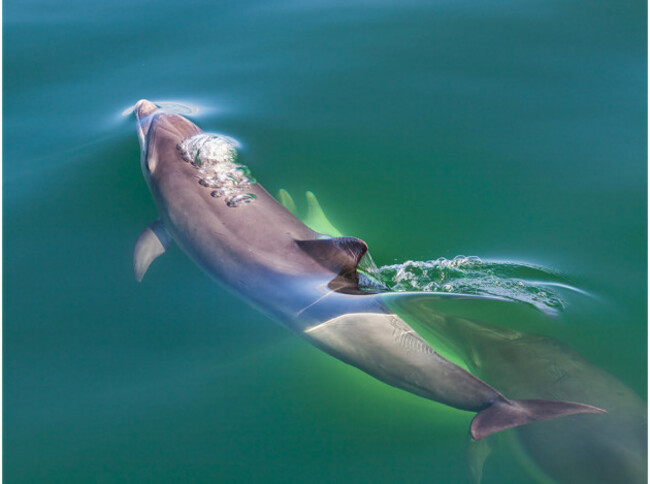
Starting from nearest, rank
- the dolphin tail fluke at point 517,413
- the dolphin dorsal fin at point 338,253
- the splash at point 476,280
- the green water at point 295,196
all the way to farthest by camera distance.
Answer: the dolphin tail fluke at point 517,413, the green water at point 295,196, the dolphin dorsal fin at point 338,253, the splash at point 476,280

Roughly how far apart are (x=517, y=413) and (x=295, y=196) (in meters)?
3.30

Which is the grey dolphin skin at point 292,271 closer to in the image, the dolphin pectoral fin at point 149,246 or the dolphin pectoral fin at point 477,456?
the dolphin pectoral fin at point 149,246

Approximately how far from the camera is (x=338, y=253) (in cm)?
532

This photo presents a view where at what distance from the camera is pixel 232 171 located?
21.4 feet

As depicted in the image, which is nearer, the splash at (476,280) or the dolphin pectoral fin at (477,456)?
the dolphin pectoral fin at (477,456)

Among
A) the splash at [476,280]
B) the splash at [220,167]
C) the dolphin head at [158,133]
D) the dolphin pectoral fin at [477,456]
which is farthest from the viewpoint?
the dolphin head at [158,133]

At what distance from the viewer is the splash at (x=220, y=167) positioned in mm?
6113

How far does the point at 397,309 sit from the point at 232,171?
2370mm

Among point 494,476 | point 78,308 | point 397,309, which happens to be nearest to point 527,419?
point 494,476

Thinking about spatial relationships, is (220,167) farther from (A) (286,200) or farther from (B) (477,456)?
(B) (477,456)

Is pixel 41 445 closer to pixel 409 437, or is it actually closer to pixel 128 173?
pixel 409 437

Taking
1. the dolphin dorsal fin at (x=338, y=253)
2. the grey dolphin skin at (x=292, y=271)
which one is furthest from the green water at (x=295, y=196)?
the dolphin dorsal fin at (x=338, y=253)

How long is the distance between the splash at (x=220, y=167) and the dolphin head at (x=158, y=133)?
5.8 inches

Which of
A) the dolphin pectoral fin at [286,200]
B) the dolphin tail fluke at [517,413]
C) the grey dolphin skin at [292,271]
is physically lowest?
the dolphin tail fluke at [517,413]
